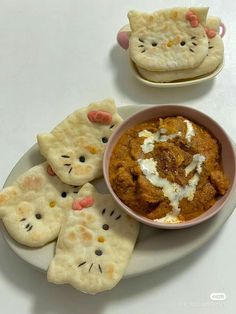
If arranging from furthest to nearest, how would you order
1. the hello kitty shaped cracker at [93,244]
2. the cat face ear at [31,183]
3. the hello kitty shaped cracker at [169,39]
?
1. the hello kitty shaped cracker at [169,39]
2. the cat face ear at [31,183]
3. the hello kitty shaped cracker at [93,244]

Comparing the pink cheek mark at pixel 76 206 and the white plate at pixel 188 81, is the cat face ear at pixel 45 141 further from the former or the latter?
the white plate at pixel 188 81

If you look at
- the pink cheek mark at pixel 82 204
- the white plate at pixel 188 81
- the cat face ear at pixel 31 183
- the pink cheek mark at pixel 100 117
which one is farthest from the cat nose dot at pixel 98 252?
the white plate at pixel 188 81

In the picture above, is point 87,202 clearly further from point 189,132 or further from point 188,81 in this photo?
point 188,81

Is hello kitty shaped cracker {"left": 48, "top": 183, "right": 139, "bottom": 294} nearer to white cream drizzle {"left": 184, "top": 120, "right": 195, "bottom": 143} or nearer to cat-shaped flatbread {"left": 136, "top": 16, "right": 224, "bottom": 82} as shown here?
white cream drizzle {"left": 184, "top": 120, "right": 195, "bottom": 143}

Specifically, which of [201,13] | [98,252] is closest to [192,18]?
[201,13]

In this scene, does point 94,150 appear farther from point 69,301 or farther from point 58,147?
point 69,301

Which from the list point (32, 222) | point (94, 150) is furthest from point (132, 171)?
point (32, 222)

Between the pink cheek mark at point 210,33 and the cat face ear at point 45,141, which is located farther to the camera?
the pink cheek mark at point 210,33
